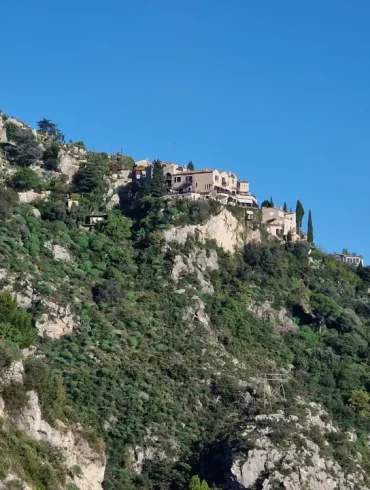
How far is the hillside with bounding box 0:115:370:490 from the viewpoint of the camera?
62062 mm

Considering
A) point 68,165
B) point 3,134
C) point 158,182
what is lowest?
point 158,182

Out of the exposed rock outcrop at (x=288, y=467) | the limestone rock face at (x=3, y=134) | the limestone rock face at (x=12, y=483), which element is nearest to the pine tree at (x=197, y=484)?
the exposed rock outcrop at (x=288, y=467)

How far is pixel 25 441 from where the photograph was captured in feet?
187

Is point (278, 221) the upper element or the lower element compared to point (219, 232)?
upper

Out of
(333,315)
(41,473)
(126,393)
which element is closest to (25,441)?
(41,473)

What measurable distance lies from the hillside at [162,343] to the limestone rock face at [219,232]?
14cm

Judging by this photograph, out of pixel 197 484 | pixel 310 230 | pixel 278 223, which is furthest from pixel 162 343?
pixel 310 230

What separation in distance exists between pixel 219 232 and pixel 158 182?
8043 mm

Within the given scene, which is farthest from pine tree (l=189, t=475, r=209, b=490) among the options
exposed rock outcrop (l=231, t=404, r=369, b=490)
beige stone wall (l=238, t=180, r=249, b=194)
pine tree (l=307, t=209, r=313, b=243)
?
pine tree (l=307, t=209, r=313, b=243)

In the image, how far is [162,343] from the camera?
72.8m

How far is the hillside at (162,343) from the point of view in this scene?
204ft

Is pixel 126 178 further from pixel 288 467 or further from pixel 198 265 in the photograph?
pixel 288 467

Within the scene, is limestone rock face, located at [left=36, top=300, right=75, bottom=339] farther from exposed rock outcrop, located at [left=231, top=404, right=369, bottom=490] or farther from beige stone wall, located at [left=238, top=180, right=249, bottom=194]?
beige stone wall, located at [left=238, top=180, right=249, bottom=194]

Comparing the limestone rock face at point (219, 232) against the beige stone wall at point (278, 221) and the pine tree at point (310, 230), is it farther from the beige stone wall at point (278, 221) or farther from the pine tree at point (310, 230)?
the pine tree at point (310, 230)
